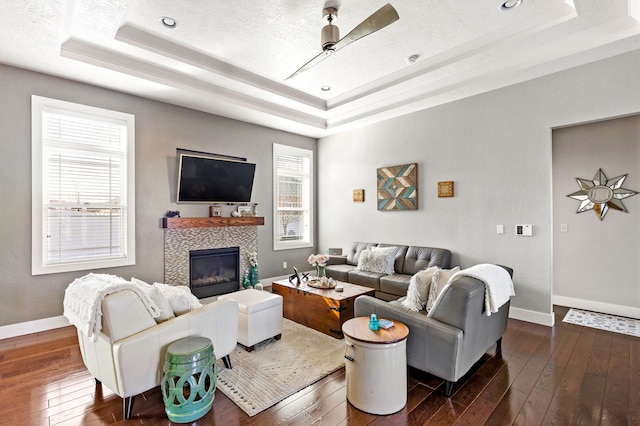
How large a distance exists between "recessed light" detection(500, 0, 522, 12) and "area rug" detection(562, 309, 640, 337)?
143 inches

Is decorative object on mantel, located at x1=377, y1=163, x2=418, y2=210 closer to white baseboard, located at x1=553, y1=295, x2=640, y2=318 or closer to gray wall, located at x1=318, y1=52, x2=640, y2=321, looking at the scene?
gray wall, located at x1=318, y1=52, x2=640, y2=321

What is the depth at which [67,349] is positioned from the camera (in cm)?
317

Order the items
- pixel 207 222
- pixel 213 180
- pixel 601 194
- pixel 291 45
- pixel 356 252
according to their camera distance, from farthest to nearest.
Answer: pixel 356 252, pixel 213 180, pixel 207 222, pixel 601 194, pixel 291 45

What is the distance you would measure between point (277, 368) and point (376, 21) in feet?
9.68

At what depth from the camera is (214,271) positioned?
5.07 m

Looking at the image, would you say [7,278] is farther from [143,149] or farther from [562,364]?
[562,364]

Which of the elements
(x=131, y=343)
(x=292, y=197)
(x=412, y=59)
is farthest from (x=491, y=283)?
(x=292, y=197)

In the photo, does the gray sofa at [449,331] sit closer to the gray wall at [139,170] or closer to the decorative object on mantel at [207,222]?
the decorative object on mantel at [207,222]

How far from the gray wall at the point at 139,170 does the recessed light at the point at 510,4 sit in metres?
4.02

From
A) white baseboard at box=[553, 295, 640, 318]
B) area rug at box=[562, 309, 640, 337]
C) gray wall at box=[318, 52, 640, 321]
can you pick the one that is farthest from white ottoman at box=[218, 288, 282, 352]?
white baseboard at box=[553, 295, 640, 318]

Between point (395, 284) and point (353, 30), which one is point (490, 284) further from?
point (353, 30)

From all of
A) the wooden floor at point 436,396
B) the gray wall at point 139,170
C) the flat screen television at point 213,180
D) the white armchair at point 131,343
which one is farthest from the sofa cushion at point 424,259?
the white armchair at point 131,343

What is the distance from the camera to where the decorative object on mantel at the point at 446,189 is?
4.61 metres

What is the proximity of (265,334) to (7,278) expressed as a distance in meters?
2.97
